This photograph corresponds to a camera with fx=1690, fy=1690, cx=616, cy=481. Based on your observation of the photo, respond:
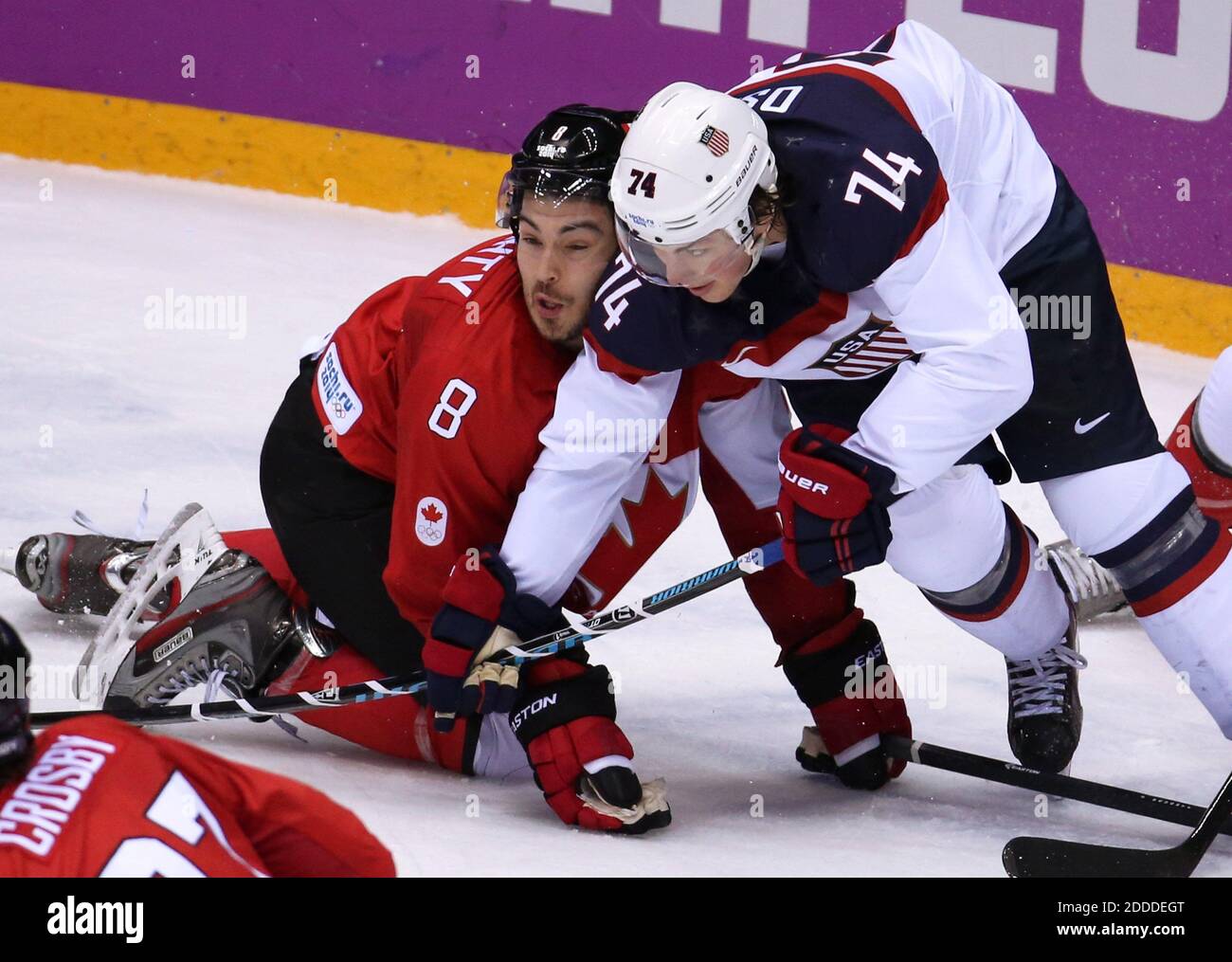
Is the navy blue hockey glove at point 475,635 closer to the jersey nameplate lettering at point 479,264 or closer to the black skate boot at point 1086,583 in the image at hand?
the jersey nameplate lettering at point 479,264

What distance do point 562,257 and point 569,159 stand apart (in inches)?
5.7

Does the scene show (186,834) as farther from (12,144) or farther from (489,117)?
(12,144)

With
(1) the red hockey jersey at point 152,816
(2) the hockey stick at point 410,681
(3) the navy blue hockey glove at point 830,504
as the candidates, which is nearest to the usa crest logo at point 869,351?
(3) the navy blue hockey glove at point 830,504

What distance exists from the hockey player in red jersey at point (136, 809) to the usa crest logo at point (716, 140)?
1.01m

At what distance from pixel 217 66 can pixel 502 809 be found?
3480 mm

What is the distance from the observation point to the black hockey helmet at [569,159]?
97.5 inches

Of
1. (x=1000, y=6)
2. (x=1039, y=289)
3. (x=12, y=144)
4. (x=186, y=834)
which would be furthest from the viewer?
(x=12, y=144)

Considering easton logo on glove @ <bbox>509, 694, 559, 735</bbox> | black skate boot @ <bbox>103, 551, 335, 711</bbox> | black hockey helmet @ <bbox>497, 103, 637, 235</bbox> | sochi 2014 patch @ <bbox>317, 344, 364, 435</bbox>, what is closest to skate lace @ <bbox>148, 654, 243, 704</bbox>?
black skate boot @ <bbox>103, 551, 335, 711</bbox>

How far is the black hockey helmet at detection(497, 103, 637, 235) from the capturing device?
2.48 metres

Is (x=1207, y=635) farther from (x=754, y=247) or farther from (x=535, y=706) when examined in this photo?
(x=535, y=706)

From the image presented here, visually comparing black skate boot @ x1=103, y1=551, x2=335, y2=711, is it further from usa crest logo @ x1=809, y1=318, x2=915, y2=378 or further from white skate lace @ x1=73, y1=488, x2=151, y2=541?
usa crest logo @ x1=809, y1=318, x2=915, y2=378

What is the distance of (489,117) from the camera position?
5.26m

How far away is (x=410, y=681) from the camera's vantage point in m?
2.64
